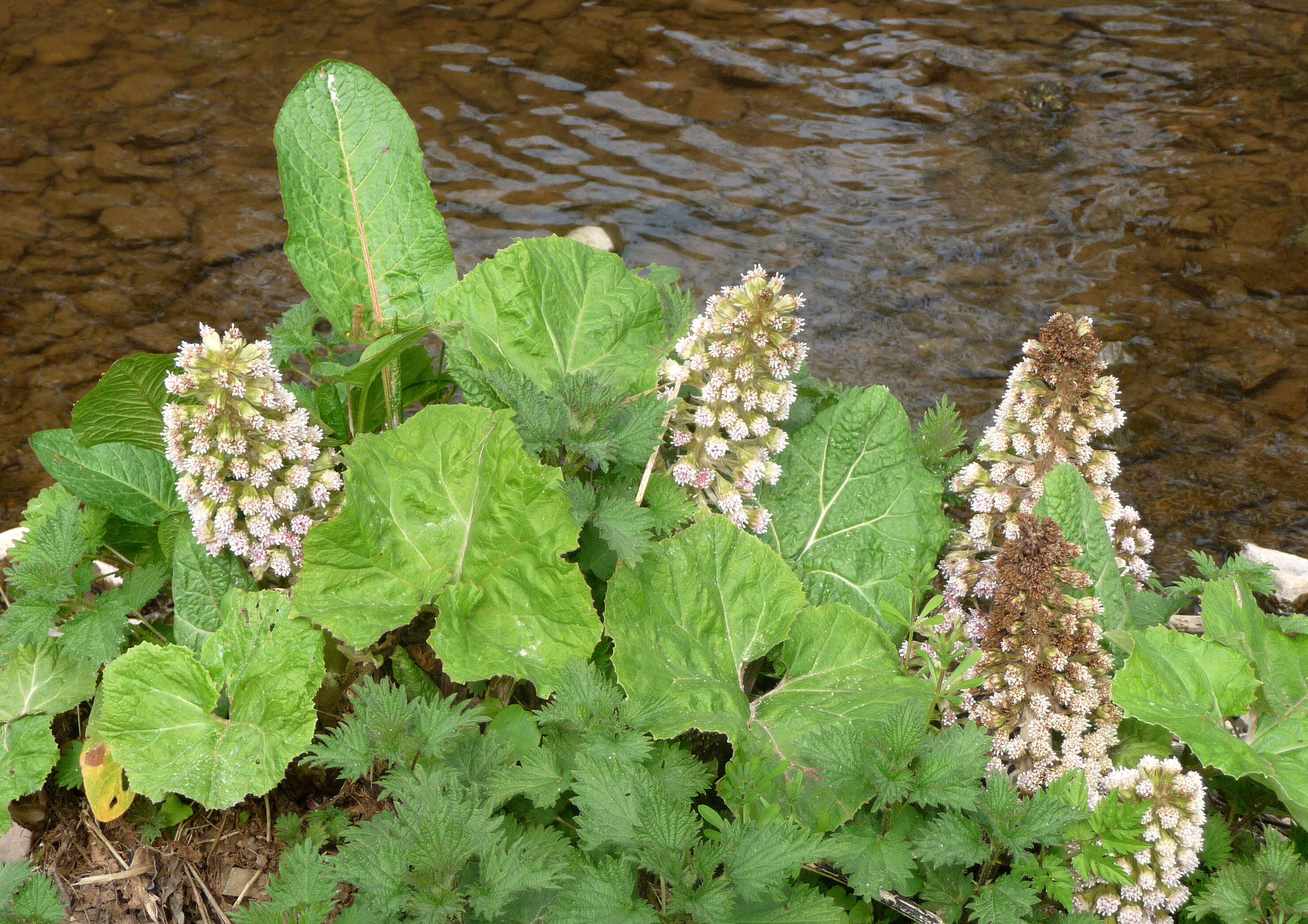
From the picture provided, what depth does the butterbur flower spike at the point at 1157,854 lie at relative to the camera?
2.14 meters

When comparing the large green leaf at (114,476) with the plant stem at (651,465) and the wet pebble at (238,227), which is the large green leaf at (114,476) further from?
the wet pebble at (238,227)

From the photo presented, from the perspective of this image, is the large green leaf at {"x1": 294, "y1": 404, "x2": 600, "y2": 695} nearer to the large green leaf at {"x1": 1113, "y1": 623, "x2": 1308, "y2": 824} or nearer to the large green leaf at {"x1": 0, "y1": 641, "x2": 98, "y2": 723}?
the large green leaf at {"x1": 0, "y1": 641, "x2": 98, "y2": 723}

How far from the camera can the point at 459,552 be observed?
2791 millimetres

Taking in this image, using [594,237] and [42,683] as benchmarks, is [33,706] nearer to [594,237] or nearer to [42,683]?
[42,683]

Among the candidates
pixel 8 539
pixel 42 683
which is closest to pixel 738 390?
pixel 42 683

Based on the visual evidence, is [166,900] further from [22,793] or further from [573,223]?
[573,223]

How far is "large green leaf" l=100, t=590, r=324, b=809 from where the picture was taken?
2.47 m

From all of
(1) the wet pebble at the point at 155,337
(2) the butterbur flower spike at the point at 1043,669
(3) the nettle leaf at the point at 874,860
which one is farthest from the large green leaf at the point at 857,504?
(1) the wet pebble at the point at 155,337

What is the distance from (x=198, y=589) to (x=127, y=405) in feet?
1.89

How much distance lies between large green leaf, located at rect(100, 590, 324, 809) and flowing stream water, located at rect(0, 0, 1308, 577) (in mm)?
2508

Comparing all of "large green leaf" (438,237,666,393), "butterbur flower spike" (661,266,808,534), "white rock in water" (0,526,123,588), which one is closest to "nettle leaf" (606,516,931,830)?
"butterbur flower spike" (661,266,808,534)

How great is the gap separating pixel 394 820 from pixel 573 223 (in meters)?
4.18

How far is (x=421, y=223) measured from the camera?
11.3 ft

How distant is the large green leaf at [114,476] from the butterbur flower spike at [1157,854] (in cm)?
262
